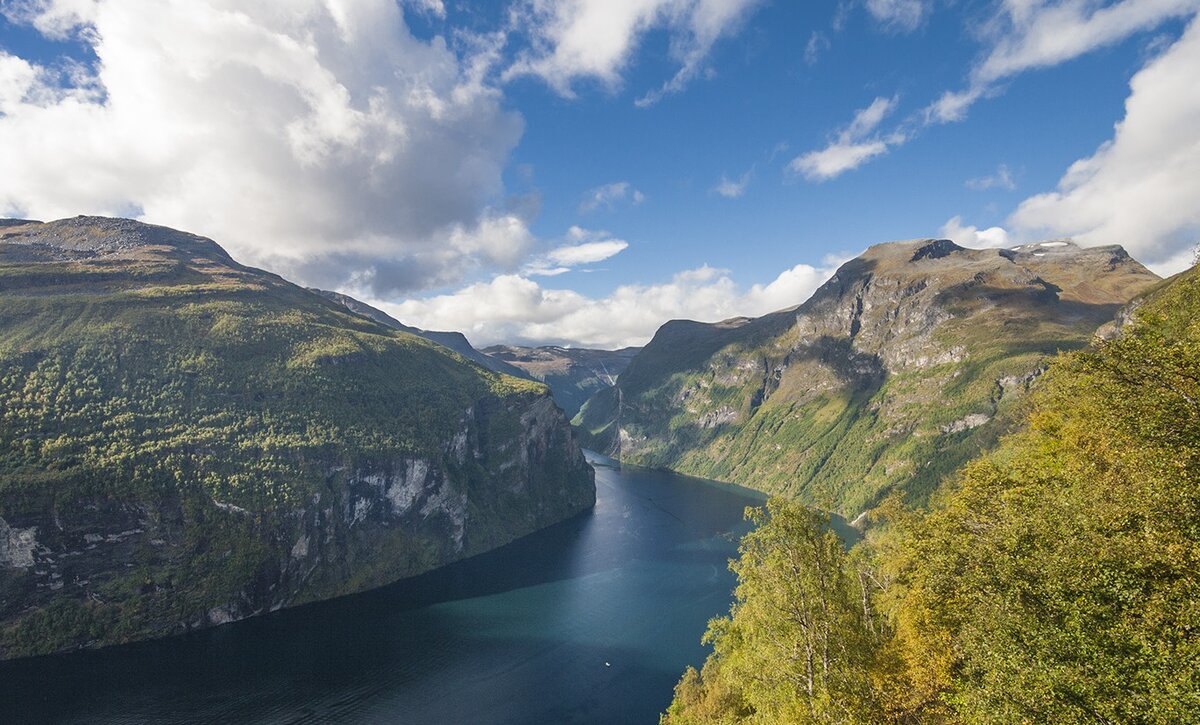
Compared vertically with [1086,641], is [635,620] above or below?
below

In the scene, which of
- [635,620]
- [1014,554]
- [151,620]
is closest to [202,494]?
[151,620]

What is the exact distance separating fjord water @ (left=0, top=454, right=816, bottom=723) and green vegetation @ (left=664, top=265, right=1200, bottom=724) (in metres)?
69.0

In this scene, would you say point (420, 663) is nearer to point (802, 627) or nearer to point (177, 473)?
point (177, 473)

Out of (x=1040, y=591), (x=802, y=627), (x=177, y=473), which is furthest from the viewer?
(x=177, y=473)

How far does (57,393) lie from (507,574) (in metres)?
126

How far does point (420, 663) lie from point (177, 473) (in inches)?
3128

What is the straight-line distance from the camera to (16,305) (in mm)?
159625

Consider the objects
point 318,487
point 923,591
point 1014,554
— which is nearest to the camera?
point 1014,554

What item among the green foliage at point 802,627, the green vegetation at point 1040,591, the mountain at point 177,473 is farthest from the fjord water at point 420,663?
the green vegetation at point 1040,591

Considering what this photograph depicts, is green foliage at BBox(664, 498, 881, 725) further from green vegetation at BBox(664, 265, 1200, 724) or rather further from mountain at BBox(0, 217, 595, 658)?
mountain at BBox(0, 217, 595, 658)

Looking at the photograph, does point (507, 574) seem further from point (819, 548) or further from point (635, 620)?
point (819, 548)

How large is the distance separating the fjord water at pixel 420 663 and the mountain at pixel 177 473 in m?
11.0

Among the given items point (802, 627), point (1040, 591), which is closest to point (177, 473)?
point (802, 627)

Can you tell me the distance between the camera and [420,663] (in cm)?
10575
